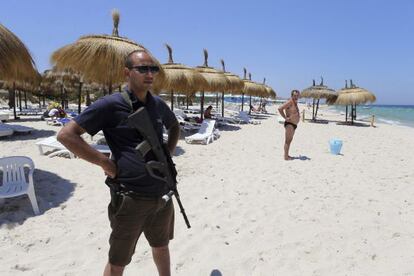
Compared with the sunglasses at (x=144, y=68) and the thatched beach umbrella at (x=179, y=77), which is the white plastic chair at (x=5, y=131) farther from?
the sunglasses at (x=144, y=68)

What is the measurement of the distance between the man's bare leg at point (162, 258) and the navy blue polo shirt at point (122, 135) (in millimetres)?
487

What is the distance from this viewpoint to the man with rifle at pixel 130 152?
1551 mm

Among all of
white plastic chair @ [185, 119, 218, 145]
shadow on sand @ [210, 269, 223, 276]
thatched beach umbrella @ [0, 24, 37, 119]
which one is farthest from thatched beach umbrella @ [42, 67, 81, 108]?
shadow on sand @ [210, 269, 223, 276]

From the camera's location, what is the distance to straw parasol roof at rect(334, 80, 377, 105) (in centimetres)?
1867

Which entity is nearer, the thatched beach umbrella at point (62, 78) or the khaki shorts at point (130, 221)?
the khaki shorts at point (130, 221)

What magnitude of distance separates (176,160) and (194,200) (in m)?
2.56

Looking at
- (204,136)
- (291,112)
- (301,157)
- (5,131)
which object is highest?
(291,112)

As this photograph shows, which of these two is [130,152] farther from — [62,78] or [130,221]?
[62,78]

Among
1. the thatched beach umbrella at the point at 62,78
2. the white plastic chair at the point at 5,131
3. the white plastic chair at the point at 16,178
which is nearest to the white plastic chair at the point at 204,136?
the white plastic chair at the point at 5,131

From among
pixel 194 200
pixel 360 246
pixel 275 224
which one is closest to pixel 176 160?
pixel 194 200

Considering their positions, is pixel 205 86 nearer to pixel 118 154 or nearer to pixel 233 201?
pixel 233 201

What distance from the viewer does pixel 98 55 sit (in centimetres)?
657

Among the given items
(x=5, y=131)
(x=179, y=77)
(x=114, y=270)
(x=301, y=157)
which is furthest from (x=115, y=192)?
(x=179, y=77)

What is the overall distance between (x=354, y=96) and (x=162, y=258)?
19.5 m
